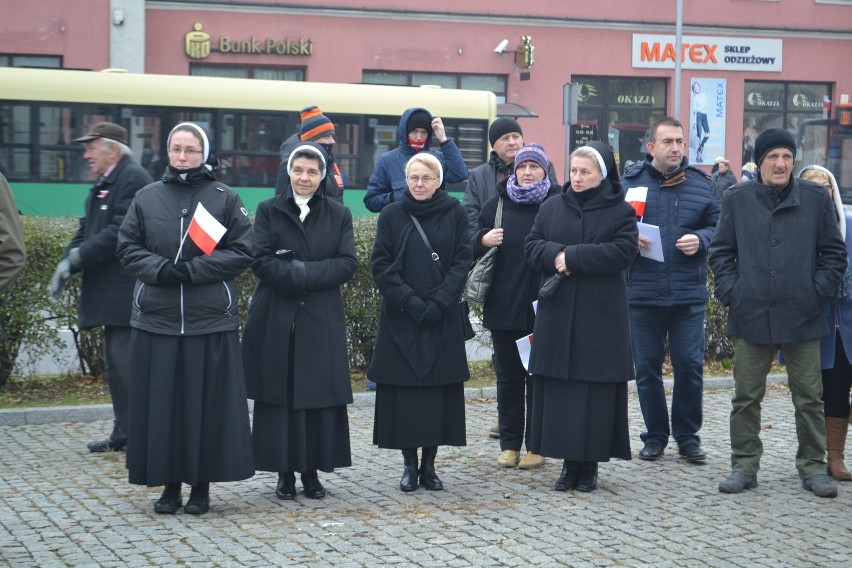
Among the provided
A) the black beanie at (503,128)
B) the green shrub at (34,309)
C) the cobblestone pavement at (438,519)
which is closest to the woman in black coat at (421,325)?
the cobblestone pavement at (438,519)

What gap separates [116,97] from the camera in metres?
22.4

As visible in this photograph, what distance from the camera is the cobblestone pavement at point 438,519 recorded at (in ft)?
19.2

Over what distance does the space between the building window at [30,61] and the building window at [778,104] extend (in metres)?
17.1

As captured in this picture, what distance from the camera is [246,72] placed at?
2933 cm

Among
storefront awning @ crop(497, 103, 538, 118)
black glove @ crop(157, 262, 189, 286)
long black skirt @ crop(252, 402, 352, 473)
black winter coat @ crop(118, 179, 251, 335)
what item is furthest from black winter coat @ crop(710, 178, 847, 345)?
storefront awning @ crop(497, 103, 538, 118)

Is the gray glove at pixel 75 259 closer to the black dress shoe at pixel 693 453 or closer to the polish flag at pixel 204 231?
the polish flag at pixel 204 231

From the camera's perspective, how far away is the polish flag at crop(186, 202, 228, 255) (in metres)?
6.61

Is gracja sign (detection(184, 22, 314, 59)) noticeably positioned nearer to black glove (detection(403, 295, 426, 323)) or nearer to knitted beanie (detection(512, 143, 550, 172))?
knitted beanie (detection(512, 143, 550, 172))

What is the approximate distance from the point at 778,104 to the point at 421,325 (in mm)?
28119

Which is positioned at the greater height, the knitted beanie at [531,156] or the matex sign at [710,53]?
the matex sign at [710,53]

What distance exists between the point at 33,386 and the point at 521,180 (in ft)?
14.6

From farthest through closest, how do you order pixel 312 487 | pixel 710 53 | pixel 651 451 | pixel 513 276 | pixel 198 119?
pixel 710 53, pixel 198 119, pixel 651 451, pixel 513 276, pixel 312 487

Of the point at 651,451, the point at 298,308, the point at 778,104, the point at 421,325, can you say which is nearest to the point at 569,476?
the point at 651,451

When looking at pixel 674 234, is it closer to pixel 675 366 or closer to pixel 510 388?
pixel 675 366
